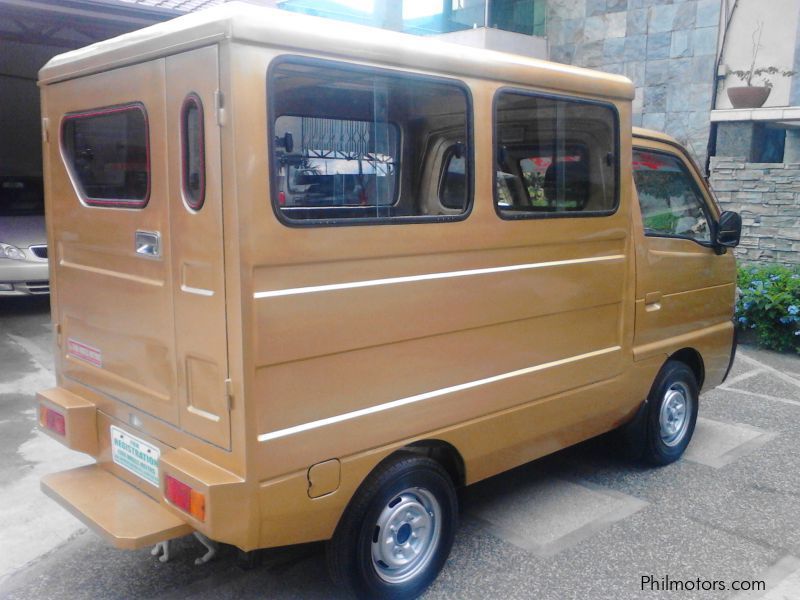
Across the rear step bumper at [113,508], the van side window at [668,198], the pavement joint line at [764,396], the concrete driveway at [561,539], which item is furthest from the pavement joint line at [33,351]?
the pavement joint line at [764,396]

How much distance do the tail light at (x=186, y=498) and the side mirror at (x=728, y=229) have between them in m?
3.58

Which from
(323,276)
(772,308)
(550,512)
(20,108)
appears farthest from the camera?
(20,108)

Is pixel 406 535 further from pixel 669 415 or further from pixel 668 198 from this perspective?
pixel 668 198

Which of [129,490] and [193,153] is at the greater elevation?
[193,153]

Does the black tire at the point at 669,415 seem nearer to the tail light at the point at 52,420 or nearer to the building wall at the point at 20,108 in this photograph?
the tail light at the point at 52,420

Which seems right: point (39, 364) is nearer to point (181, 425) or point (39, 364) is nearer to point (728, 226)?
point (181, 425)

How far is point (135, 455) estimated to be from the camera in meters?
3.12

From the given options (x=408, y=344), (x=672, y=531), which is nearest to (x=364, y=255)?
(x=408, y=344)

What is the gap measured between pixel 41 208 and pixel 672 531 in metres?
8.87

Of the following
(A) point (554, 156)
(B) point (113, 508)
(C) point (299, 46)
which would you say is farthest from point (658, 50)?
(B) point (113, 508)

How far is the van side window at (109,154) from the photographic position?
297 centimetres

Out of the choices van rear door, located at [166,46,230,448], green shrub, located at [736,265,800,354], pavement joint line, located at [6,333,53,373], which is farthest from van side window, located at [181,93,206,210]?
green shrub, located at [736,265,800,354]

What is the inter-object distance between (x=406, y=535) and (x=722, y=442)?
2932 mm

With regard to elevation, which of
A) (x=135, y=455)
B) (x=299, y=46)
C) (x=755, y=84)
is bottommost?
(x=135, y=455)
